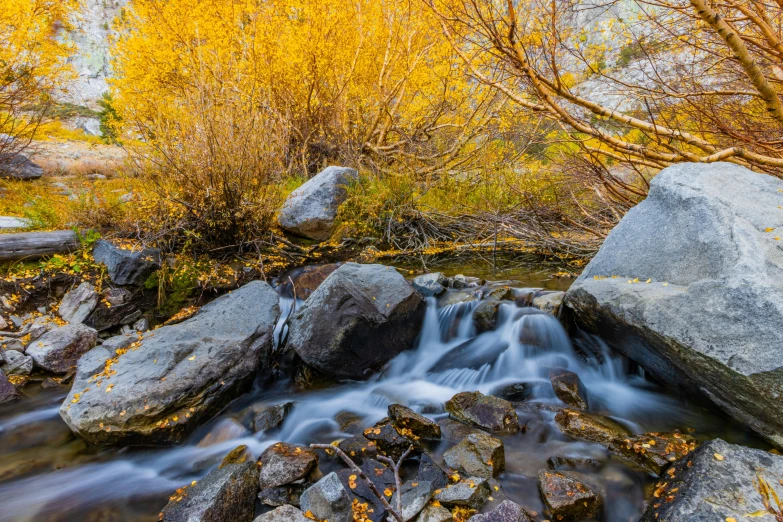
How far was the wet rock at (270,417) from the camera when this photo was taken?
2.88m

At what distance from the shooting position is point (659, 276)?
2.64 meters

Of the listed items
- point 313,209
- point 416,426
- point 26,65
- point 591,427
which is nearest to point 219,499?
point 416,426

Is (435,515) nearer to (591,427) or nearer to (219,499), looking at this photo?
(219,499)

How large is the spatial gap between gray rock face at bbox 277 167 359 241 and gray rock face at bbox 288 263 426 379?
216 cm

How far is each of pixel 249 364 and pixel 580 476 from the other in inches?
95.4

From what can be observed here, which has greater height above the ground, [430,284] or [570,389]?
[430,284]

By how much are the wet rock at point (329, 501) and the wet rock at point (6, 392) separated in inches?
111

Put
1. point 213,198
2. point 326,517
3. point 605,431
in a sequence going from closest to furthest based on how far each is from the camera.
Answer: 1. point 326,517
2. point 605,431
3. point 213,198

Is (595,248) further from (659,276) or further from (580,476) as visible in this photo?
(580,476)

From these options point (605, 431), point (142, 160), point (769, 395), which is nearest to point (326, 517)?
point (605, 431)

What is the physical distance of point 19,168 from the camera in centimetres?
966

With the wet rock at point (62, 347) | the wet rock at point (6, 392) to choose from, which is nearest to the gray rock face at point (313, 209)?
the wet rock at point (62, 347)

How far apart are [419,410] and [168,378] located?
1795 millimetres

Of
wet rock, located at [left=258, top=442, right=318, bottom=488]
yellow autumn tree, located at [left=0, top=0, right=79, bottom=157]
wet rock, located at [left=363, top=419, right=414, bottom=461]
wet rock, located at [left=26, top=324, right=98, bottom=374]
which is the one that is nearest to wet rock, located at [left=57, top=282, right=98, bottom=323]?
wet rock, located at [left=26, top=324, right=98, bottom=374]
